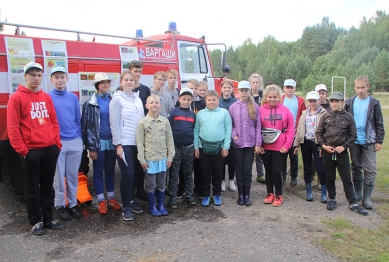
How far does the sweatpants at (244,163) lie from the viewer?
15.6ft

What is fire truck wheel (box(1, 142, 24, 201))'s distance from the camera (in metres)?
4.46

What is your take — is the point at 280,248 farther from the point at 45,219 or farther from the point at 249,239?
the point at 45,219

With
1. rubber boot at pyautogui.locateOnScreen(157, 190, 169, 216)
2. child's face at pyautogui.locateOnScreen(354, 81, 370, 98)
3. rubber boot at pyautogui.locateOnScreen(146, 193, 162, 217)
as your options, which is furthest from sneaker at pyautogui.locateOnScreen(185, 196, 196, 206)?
child's face at pyautogui.locateOnScreen(354, 81, 370, 98)

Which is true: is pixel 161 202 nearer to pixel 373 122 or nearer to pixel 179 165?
pixel 179 165

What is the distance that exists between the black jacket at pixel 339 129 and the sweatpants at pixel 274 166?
1.98ft

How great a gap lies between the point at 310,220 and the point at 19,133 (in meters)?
3.56

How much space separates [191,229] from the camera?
12.9 ft

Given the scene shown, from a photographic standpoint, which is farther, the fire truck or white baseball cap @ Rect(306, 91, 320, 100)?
white baseball cap @ Rect(306, 91, 320, 100)

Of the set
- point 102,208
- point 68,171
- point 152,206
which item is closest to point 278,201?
point 152,206

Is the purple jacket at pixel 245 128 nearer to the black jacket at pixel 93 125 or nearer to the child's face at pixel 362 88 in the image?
the child's face at pixel 362 88

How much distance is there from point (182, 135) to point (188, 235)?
137 cm

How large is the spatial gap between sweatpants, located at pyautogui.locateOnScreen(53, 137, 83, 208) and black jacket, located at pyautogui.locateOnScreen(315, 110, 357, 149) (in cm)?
325

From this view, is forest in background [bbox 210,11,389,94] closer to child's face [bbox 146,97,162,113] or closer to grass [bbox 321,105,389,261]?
grass [bbox 321,105,389,261]

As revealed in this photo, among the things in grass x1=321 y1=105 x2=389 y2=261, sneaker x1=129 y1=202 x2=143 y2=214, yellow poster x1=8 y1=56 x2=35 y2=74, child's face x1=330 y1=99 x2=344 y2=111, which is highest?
yellow poster x1=8 y1=56 x2=35 y2=74
